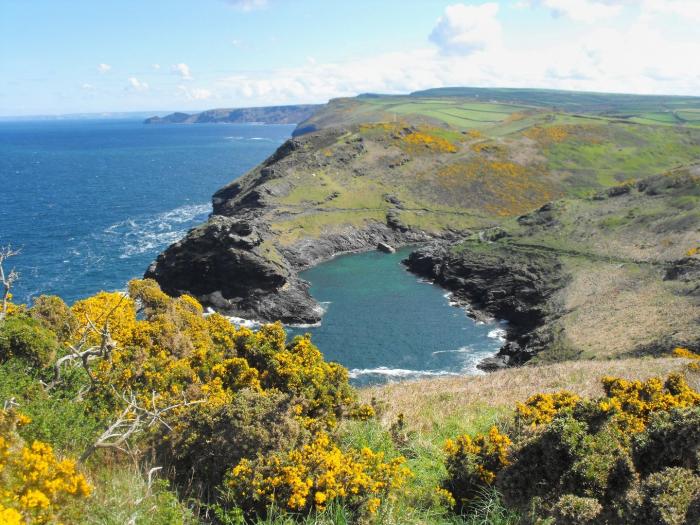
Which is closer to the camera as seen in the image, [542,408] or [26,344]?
[542,408]

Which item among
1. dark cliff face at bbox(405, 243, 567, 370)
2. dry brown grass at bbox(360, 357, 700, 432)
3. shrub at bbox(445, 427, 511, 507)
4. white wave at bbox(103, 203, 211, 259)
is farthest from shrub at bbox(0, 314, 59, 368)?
white wave at bbox(103, 203, 211, 259)

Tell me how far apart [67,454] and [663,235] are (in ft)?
257

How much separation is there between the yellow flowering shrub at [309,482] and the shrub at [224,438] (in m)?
0.70

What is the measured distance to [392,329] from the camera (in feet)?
199

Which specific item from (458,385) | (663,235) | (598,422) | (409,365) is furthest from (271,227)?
(598,422)

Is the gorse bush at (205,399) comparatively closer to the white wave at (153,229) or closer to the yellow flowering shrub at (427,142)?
the white wave at (153,229)

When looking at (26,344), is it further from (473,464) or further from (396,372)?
(396,372)

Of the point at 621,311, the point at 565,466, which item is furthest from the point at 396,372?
the point at 565,466

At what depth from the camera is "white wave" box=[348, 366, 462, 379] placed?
49719 mm

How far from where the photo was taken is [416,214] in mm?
107750

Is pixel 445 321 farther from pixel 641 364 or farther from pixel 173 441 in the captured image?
pixel 173 441

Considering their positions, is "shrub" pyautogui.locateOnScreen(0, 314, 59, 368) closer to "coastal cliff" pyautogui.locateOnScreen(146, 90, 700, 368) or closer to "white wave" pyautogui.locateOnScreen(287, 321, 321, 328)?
"coastal cliff" pyautogui.locateOnScreen(146, 90, 700, 368)

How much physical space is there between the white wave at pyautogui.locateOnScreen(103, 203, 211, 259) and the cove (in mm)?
26574

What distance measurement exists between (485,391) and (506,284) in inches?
2000
